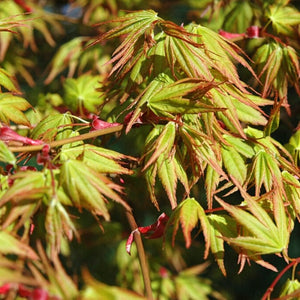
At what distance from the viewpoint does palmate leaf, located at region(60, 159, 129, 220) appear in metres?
0.68

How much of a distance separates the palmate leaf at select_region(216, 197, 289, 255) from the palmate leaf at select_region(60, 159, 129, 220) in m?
0.17

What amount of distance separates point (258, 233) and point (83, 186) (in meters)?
0.27

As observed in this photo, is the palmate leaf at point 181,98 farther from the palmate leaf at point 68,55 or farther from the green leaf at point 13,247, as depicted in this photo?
the palmate leaf at point 68,55

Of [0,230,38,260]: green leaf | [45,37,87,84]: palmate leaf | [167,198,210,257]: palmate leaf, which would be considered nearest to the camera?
[0,230,38,260]: green leaf

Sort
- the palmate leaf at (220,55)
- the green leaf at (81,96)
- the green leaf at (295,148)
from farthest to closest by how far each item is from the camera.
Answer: the green leaf at (81,96) → the green leaf at (295,148) → the palmate leaf at (220,55)

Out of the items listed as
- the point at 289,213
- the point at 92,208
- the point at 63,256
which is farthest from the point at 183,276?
the point at 92,208

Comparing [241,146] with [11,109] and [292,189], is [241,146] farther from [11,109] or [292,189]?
[11,109]

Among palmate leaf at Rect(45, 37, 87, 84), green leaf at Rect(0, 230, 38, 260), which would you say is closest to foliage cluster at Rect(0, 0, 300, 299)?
green leaf at Rect(0, 230, 38, 260)

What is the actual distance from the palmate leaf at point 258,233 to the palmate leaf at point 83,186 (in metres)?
0.17

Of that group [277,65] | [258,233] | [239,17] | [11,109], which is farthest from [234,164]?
[239,17]

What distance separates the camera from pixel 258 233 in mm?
738

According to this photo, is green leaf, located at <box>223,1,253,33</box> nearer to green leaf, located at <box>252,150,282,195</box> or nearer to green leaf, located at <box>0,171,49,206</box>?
green leaf, located at <box>252,150,282,195</box>

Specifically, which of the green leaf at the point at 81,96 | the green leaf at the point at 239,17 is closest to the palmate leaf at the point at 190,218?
the green leaf at the point at 81,96

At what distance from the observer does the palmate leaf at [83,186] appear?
682mm
